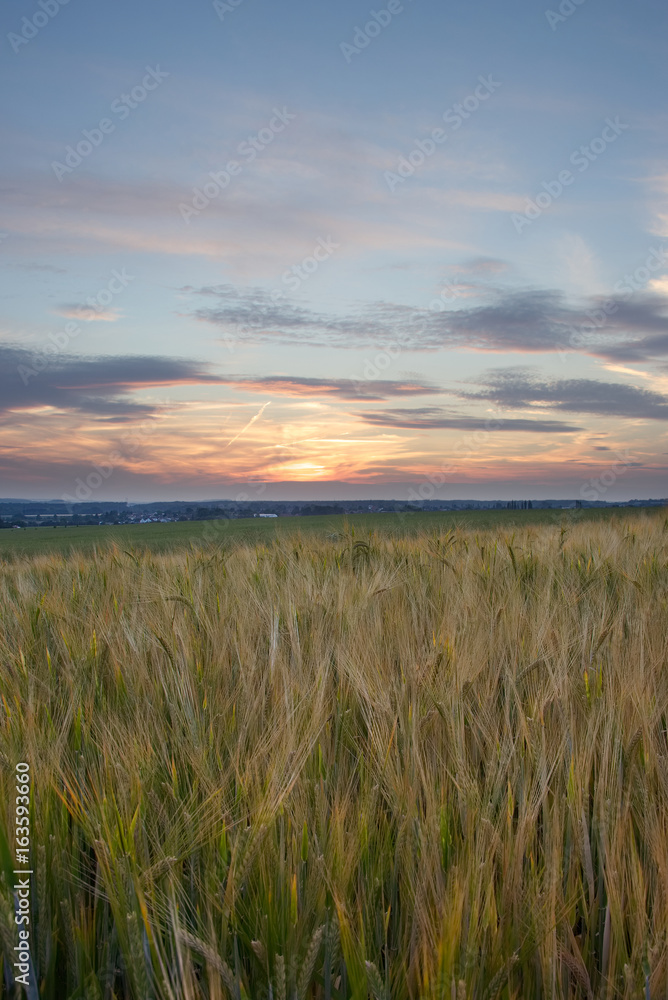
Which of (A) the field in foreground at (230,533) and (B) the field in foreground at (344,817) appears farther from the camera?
(A) the field in foreground at (230,533)

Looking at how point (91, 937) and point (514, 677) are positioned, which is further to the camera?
point (514, 677)

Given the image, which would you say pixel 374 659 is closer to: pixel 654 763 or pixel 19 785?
pixel 654 763

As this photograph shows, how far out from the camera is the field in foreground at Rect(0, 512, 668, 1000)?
1039 millimetres

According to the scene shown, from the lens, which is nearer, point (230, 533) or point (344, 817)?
point (344, 817)

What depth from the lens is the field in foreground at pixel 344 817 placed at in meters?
1.04

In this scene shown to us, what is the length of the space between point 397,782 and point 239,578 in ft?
10.0

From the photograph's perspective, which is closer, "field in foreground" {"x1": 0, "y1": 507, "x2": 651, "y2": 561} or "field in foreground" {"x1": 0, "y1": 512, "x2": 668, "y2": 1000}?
"field in foreground" {"x1": 0, "y1": 512, "x2": 668, "y2": 1000}

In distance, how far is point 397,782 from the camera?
1363 millimetres

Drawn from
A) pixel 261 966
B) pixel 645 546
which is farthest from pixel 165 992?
pixel 645 546

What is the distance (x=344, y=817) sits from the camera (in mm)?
1310

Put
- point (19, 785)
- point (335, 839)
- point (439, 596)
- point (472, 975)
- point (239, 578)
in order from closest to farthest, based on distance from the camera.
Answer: point (472, 975) → point (335, 839) → point (19, 785) → point (439, 596) → point (239, 578)

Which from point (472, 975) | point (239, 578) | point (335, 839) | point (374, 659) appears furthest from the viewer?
point (239, 578)

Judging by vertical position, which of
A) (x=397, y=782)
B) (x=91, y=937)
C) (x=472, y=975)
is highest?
(x=397, y=782)

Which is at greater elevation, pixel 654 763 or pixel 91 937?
pixel 654 763
